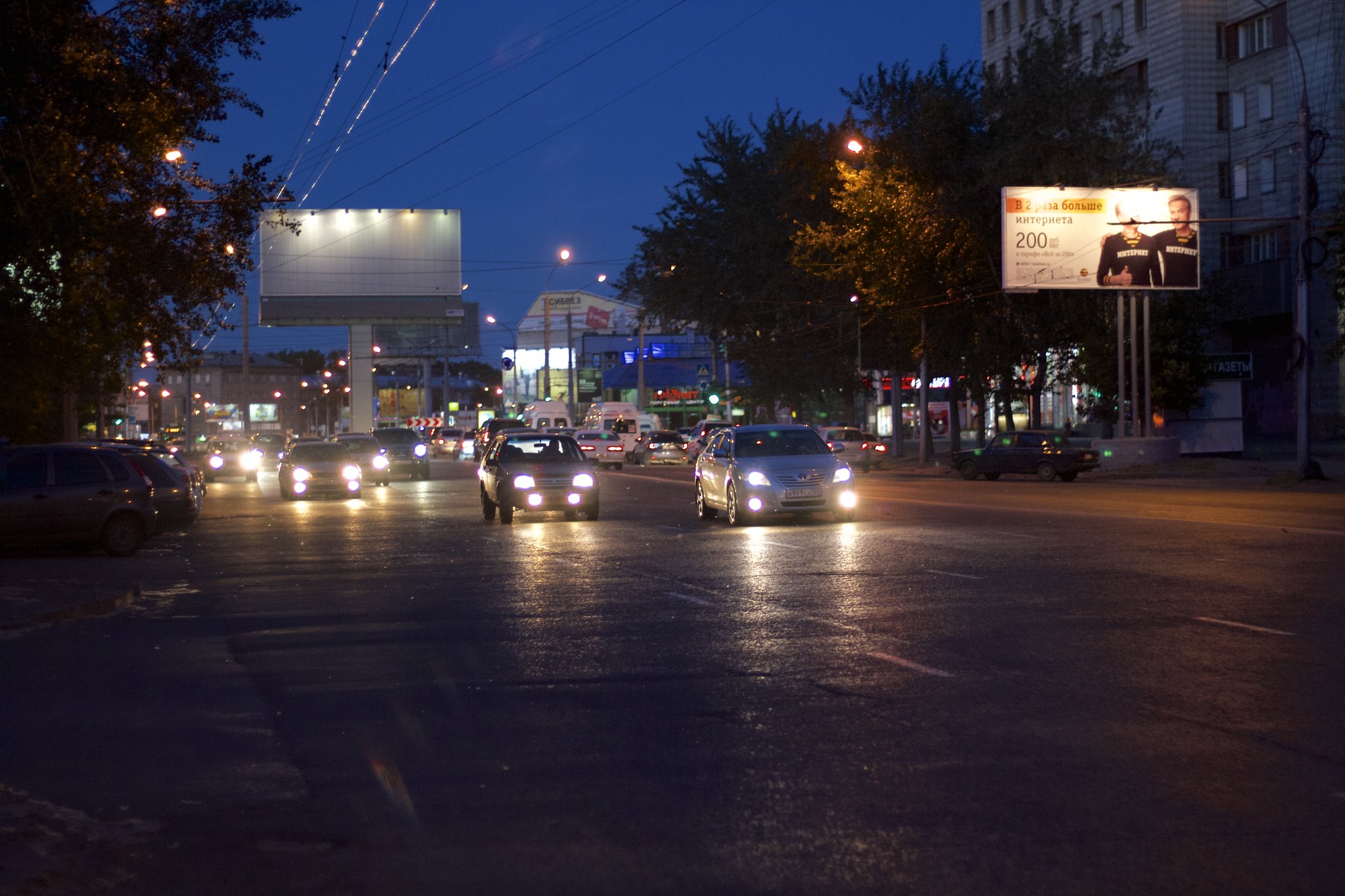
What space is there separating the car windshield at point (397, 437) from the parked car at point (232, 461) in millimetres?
5669

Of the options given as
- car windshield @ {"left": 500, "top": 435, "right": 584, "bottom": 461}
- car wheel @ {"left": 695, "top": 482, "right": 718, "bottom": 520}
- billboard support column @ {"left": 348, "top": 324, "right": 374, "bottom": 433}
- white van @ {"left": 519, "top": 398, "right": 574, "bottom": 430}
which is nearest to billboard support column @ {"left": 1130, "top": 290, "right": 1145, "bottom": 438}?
car wheel @ {"left": 695, "top": 482, "right": 718, "bottom": 520}

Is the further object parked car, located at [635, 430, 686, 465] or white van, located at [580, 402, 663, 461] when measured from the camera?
white van, located at [580, 402, 663, 461]

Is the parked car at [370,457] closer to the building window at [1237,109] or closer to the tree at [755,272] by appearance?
the tree at [755,272]

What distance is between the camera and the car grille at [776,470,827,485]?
2133 cm

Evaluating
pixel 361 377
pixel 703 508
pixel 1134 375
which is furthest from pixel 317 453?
pixel 361 377

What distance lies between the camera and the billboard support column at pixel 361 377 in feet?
259

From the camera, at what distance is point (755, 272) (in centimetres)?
5569

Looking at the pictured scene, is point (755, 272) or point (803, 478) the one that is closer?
point (803, 478)

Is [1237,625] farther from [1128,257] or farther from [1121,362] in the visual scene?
[1121,362]

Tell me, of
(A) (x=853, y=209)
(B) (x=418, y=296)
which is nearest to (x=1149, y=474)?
(A) (x=853, y=209)

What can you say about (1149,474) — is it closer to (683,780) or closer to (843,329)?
(843,329)

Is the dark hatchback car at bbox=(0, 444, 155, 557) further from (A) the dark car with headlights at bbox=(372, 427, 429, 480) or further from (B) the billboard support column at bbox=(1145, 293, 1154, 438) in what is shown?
(B) the billboard support column at bbox=(1145, 293, 1154, 438)

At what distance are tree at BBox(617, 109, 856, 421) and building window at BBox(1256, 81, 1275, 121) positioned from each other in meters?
18.4

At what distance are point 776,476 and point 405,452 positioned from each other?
25.9 metres
